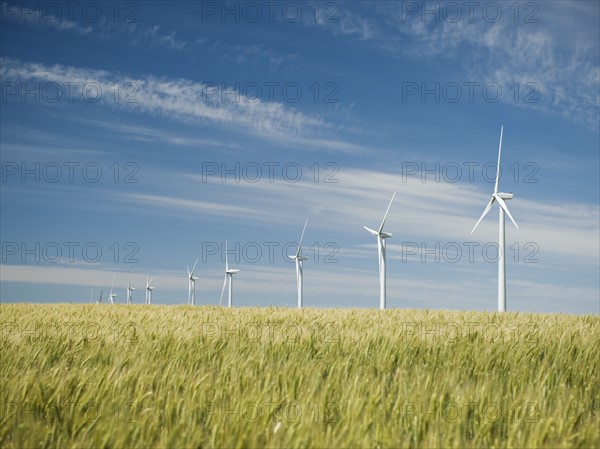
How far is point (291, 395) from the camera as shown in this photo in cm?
606

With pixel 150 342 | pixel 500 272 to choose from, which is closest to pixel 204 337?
pixel 150 342

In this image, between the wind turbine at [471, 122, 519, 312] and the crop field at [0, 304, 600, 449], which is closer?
the crop field at [0, 304, 600, 449]

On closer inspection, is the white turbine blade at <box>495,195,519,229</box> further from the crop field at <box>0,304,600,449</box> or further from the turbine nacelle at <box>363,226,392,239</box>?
the crop field at <box>0,304,600,449</box>

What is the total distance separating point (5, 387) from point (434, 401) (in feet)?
15.4

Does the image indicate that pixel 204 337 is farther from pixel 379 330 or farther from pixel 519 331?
pixel 519 331

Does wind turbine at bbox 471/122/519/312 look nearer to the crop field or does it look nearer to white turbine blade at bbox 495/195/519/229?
white turbine blade at bbox 495/195/519/229

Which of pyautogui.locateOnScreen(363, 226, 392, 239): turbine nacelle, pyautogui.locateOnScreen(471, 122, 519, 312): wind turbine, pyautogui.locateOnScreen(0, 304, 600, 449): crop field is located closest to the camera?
pyautogui.locateOnScreen(0, 304, 600, 449): crop field

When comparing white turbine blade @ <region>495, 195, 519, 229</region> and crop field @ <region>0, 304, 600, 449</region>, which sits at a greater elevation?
white turbine blade @ <region>495, 195, 519, 229</region>

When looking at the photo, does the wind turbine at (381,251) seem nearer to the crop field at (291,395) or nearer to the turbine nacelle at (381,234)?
the turbine nacelle at (381,234)

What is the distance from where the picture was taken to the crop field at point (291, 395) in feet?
16.0

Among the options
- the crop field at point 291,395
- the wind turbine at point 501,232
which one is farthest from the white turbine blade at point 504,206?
the crop field at point 291,395

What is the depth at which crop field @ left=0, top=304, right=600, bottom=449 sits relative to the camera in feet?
16.0

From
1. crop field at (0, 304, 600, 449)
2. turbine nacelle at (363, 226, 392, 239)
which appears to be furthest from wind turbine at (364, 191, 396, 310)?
crop field at (0, 304, 600, 449)

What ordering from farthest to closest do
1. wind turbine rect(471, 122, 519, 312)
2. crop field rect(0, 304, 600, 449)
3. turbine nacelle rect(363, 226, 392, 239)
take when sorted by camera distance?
turbine nacelle rect(363, 226, 392, 239) < wind turbine rect(471, 122, 519, 312) < crop field rect(0, 304, 600, 449)
